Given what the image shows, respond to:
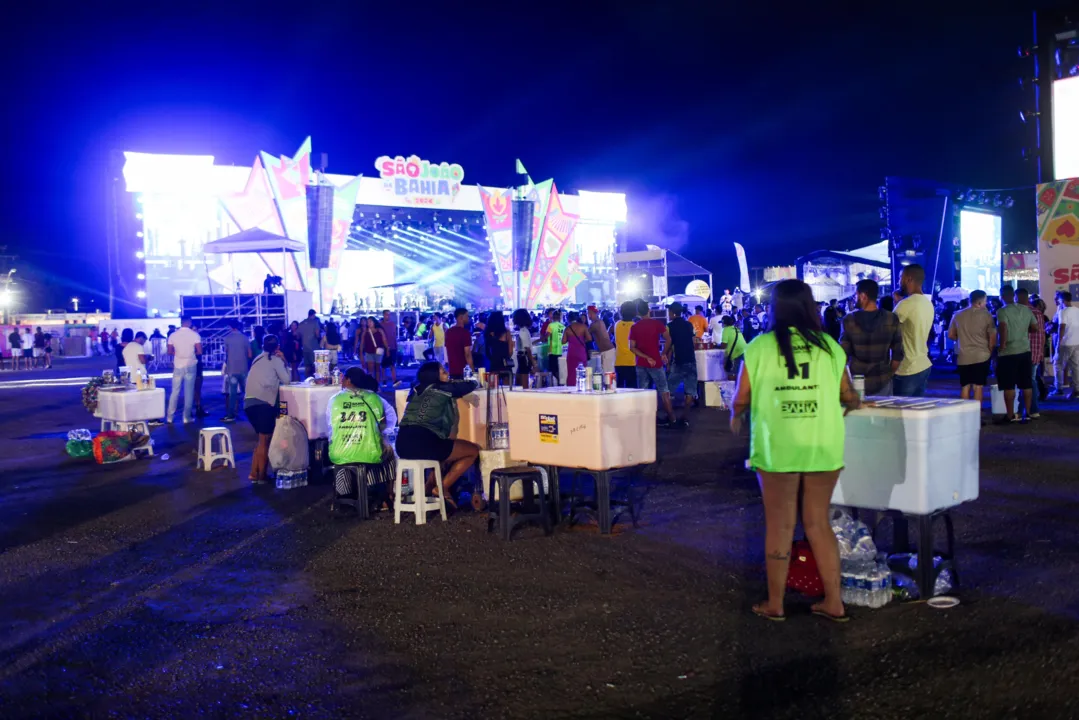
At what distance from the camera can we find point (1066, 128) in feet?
58.0

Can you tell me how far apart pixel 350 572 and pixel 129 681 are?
183cm

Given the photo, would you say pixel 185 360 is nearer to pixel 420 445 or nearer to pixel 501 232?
pixel 420 445

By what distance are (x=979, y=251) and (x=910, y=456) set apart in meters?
30.0

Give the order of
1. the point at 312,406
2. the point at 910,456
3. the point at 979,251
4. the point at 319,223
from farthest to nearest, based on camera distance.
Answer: the point at 319,223 → the point at 979,251 → the point at 312,406 → the point at 910,456

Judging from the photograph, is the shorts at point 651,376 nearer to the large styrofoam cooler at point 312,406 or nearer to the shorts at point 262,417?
the large styrofoam cooler at point 312,406

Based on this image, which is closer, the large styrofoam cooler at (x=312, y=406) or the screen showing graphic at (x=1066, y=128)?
the large styrofoam cooler at (x=312, y=406)

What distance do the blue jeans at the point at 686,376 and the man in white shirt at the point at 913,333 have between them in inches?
239

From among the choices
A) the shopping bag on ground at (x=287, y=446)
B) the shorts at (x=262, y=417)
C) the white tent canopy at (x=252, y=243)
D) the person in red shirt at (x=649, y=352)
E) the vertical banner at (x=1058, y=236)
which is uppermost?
the white tent canopy at (x=252, y=243)

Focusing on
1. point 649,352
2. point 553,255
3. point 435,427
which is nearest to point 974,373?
point 649,352

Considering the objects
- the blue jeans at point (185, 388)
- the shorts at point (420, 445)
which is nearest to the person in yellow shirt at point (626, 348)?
the shorts at point (420, 445)

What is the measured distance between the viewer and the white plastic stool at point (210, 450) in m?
10.2

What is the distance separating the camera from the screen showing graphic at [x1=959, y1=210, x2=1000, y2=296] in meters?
29.6

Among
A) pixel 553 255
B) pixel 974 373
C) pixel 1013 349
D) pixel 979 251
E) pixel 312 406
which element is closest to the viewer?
pixel 312 406

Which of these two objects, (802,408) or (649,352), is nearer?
(802,408)
